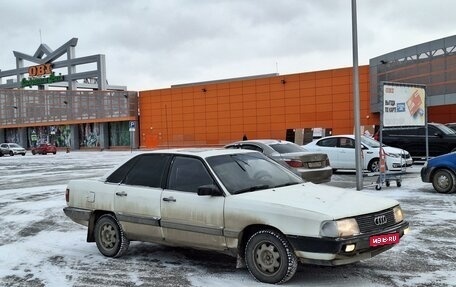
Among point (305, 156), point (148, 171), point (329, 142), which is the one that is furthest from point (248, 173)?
point (329, 142)

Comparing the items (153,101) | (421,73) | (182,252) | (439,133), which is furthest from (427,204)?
(153,101)

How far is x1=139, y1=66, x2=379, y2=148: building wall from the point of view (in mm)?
50938

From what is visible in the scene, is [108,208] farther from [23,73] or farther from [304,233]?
[23,73]

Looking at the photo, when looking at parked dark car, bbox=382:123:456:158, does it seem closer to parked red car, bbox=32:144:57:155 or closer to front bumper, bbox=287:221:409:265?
front bumper, bbox=287:221:409:265

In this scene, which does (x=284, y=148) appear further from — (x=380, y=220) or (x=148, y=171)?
(x=380, y=220)

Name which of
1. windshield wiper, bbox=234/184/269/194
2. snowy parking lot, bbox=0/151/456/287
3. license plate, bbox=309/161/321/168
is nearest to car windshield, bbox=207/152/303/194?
windshield wiper, bbox=234/184/269/194

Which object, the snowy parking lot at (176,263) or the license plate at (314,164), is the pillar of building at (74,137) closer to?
the license plate at (314,164)

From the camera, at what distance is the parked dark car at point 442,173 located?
1225 centimetres

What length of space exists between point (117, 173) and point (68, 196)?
1.02 m

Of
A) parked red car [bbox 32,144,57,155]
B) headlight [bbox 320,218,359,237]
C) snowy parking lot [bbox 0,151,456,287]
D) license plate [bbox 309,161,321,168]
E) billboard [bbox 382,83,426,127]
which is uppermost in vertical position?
billboard [bbox 382,83,426,127]

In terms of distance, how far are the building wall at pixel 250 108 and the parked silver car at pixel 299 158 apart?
3515cm

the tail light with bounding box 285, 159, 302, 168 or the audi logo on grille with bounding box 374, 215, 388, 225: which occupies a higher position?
the tail light with bounding box 285, 159, 302, 168

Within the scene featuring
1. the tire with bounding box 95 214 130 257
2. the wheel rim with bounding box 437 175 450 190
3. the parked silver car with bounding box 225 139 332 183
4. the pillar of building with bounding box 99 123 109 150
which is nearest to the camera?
the tire with bounding box 95 214 130 257

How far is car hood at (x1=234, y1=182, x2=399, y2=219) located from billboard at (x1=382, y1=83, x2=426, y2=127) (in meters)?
8.41
